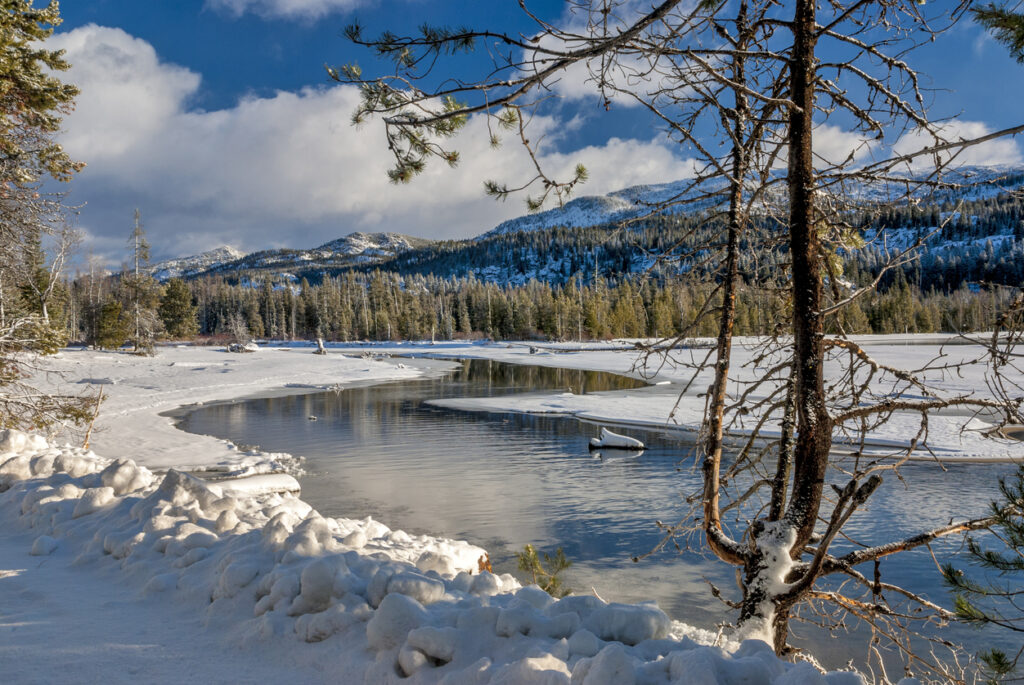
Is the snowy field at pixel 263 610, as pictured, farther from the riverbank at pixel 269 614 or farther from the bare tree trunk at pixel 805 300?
the bare tree trunk at pixel 805 300

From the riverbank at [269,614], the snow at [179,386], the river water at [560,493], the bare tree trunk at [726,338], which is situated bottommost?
the river water at [560,493]

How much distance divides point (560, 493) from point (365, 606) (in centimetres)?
899

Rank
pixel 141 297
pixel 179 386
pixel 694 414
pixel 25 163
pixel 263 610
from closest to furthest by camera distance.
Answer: pixel 263 610 → pixel 25 163 → pixel 694 414 → pixel 179 386 → pixel 141 297

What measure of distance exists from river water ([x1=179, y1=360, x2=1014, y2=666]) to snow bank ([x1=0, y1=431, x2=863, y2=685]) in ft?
4.46

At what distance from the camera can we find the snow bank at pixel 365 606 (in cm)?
247

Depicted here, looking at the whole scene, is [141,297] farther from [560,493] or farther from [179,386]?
[560,493]

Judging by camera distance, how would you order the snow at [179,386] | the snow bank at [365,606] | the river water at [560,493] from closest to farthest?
the snow bank at [365,606]
the river water at [560,493]
the snow at [179,386]

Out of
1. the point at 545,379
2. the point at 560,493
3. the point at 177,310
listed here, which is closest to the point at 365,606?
the point at 560,493

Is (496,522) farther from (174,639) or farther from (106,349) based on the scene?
(106,349)

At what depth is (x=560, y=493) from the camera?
1203 centimetres

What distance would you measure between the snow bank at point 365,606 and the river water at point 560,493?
53.5 inches

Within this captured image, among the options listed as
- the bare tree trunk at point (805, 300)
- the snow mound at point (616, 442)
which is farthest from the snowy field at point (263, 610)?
the snow mound at point (616, 442)

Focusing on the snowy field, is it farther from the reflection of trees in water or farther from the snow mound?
the reflection of trees in water

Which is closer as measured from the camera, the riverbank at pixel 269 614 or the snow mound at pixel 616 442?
the riverbank at pixel 269 614
